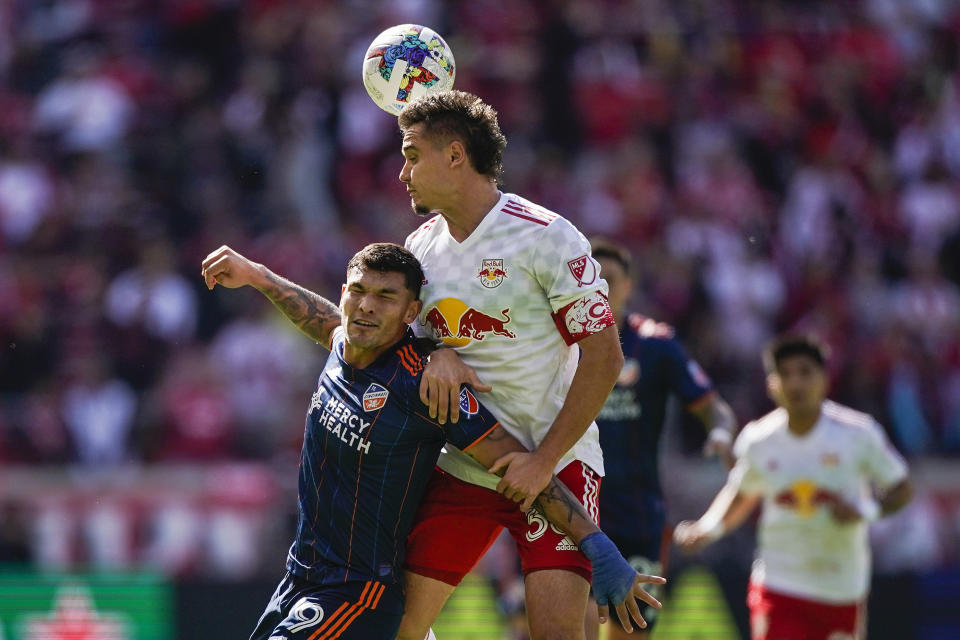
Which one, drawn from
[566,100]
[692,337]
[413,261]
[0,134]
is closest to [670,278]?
[692,337]

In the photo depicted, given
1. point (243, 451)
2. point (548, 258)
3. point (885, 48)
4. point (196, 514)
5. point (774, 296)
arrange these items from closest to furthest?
point (548, 258) < point (196, 514) < point (243, 451) < point (774, 296) < point (885, 48)

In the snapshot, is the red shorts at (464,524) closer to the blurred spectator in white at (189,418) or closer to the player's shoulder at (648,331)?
the player's shoulder at (648,331)

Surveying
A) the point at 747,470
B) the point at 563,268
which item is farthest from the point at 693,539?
the point at 563,268

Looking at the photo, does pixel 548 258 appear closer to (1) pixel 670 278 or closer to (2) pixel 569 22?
(1) pixel 670 278

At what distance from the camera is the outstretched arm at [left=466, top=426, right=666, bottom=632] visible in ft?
16.3

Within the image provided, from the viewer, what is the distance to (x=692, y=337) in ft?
44.1

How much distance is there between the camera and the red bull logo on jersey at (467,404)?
5.12 meters

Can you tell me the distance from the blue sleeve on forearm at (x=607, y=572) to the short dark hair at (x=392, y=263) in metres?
1.12

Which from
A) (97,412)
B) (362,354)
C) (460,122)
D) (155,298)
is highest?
(460,122)

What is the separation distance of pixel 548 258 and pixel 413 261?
51cm

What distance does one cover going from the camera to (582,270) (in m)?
5.16

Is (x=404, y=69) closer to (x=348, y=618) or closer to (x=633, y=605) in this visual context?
(x=348, y=618)

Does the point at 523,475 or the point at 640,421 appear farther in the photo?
the point at 640,421

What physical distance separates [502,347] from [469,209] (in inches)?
20.8
